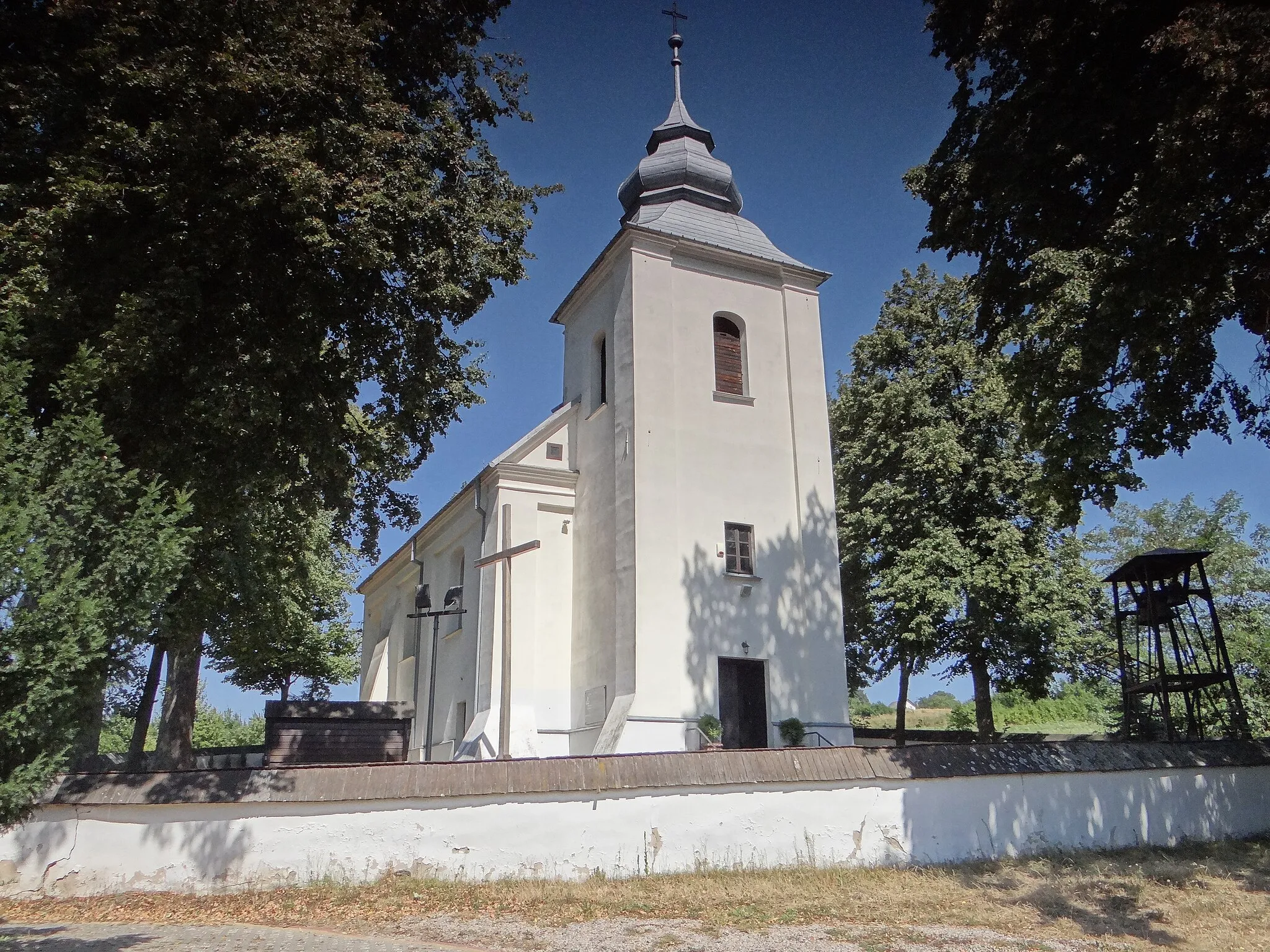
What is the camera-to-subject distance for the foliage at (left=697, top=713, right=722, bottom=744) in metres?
16.7

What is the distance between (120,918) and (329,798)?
6.45 ft

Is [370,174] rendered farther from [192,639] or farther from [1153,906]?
[192,639]

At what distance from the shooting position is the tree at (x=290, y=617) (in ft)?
65.8

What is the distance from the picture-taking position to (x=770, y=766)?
11.2m

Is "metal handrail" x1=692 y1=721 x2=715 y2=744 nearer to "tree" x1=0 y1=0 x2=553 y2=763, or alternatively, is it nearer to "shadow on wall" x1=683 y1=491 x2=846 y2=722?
"shadow on wall" x1=683 y1=491 x2=846 y2=722

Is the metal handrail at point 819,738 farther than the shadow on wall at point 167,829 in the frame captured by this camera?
Yes

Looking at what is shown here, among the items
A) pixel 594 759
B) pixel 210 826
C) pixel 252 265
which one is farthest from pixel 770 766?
pixel 252 265

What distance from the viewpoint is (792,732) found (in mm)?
17500

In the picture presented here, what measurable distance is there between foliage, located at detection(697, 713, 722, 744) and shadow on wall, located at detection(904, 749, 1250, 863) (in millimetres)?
5411

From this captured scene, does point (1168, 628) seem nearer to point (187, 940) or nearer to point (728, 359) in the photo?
point (728, 359)

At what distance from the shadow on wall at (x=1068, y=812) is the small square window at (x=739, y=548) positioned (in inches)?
284

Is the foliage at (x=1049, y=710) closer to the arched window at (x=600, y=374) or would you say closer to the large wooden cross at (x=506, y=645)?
the arched window at (x=600, y=374)

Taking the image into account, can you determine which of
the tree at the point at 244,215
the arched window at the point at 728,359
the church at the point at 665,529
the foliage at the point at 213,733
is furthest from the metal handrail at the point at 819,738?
the foliage at the point at 213,733

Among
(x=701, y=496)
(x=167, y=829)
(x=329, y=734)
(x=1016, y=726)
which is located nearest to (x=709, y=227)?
(x=701, y=496)
